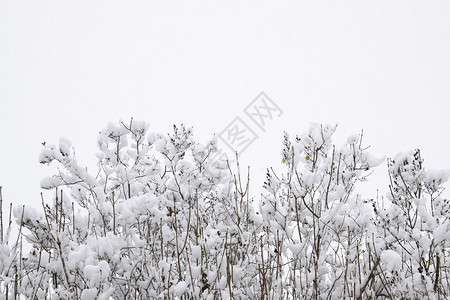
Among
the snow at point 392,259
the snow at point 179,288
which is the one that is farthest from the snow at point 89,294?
the snow at point 392,259

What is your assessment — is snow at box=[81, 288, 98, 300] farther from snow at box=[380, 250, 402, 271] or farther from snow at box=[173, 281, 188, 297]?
snow at box=[380, 250, 402, 271]

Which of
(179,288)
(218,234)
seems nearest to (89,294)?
(179,288)

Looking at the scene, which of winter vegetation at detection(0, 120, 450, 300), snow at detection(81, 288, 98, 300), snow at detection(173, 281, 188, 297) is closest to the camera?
snow at detection(81, 288, 98, 300)

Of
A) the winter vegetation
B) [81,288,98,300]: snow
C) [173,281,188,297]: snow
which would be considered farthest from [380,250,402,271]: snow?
[81,288,98,300]: snow

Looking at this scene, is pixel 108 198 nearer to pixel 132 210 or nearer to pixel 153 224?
pixel 153 224

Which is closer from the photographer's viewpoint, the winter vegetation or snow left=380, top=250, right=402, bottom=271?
snow left=380, top=250, right=402, bottom=271

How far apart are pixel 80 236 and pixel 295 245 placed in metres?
1.45

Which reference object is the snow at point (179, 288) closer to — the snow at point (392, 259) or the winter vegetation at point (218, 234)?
the winter vegetation at point (218, 234)

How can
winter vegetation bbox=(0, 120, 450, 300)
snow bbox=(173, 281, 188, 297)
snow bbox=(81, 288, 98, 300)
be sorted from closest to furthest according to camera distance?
snow bbox=(81, 288, 98, 300) < snow bbox=(173, 281, 188, 297) < winter vegetation bbox=(0, 120, 450, 300)

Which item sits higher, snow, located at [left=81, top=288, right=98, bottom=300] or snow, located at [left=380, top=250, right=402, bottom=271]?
snow, located at [left=380, top=250, right=402, bottom=271]

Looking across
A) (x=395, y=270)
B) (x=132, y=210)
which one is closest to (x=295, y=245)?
(x=395, y=270)

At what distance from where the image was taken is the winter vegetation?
6.64ft

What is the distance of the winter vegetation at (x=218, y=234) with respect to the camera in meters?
2.02

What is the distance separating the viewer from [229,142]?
473cm
